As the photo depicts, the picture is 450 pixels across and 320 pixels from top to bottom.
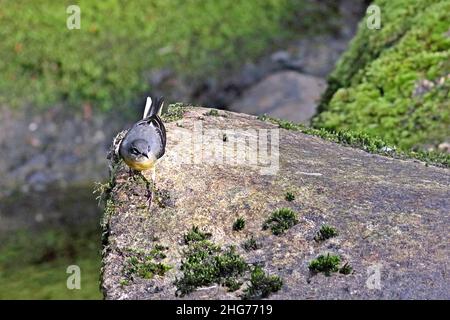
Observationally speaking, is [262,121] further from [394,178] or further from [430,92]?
[430,92]

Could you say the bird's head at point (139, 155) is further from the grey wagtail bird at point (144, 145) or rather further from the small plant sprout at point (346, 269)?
the small plant sprout at point (346, 269)

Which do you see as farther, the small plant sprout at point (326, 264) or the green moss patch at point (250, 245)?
the green moss patch at point (250, 245)

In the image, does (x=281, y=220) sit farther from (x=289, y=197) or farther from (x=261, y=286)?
(x=261, y=286)

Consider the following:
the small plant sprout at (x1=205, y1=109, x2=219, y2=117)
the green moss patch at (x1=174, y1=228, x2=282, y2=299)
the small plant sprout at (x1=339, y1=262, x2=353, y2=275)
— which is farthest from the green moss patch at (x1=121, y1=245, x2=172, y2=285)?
the small plant sprout at (x1=205, y1=109, x2=219, y2=117)

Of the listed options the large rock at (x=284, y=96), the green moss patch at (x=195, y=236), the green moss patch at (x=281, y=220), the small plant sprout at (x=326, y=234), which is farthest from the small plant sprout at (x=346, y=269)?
the large rock at (x=284, y=96)
